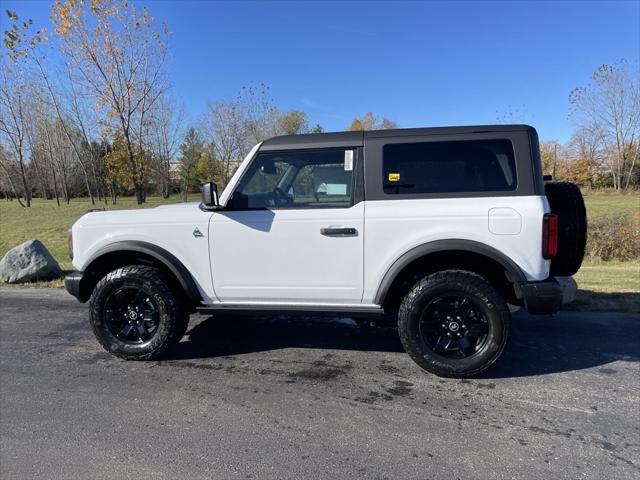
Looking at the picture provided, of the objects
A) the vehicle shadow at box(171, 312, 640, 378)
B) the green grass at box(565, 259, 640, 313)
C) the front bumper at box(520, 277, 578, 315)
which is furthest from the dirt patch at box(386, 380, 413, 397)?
the green grass at box(565, 259, 640, 313)

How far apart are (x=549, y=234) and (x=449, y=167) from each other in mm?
925

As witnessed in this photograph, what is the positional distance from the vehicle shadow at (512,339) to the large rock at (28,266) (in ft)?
14.3

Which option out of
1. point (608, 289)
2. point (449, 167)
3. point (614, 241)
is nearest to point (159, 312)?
point (449, 167)

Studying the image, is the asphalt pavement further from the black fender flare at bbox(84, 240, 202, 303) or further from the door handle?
the door handle

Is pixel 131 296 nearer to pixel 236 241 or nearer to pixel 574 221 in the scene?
pixel 236 241

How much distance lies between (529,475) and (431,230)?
175 centimetres

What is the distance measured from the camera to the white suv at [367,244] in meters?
3.28

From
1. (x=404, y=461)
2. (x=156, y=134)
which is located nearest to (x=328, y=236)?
(x=404, y=461)

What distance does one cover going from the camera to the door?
138 inches

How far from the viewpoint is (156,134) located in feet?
98.3

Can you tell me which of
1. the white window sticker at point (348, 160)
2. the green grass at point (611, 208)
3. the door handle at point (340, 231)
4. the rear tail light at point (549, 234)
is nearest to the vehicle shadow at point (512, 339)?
the rear tail light at point (549, 234)

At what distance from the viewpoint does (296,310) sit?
3666mm

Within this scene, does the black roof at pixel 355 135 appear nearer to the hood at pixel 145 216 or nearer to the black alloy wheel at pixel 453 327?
the hood at pixel 145 216

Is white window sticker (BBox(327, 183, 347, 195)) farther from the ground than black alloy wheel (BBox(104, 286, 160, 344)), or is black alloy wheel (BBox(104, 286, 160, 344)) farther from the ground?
white window sticker (BBox(327, 183, 347, 195))
